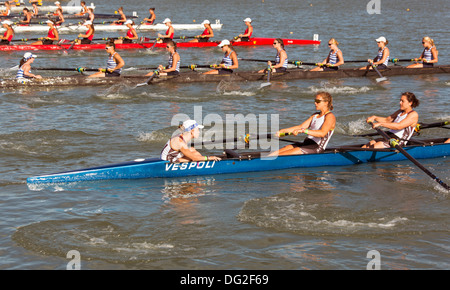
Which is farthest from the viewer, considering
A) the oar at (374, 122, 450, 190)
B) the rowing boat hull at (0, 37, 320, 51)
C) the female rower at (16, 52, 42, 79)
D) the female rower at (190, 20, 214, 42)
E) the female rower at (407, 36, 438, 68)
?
the female rower at (190, 20, 214, 42)

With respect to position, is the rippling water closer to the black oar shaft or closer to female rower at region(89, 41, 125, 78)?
the black oar shaft

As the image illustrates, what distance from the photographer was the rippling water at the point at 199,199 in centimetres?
917

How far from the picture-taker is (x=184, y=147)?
39.5ft

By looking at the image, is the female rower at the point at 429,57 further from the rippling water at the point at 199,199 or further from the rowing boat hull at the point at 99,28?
the rowing boat hull at the point at 99,28

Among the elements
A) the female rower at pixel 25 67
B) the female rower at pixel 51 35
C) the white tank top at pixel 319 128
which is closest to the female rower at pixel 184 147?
the white tank top at pixel 319 128

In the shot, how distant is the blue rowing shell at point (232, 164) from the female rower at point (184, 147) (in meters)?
0.11

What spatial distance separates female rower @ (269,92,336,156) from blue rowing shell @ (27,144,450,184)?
150 mm

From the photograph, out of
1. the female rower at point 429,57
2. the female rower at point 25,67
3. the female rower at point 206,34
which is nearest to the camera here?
the female rower at point 25,67

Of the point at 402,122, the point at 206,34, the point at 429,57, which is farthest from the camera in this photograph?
the point at 206,34

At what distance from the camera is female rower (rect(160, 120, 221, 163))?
11633mm

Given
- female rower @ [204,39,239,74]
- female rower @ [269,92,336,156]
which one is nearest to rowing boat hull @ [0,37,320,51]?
female rower @ [204,39,239,74]

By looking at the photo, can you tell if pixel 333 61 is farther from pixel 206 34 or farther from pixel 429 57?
pixel 206 34

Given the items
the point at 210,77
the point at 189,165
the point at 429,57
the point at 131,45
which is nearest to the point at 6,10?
the point at 131,45

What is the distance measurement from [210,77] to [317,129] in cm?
1109
